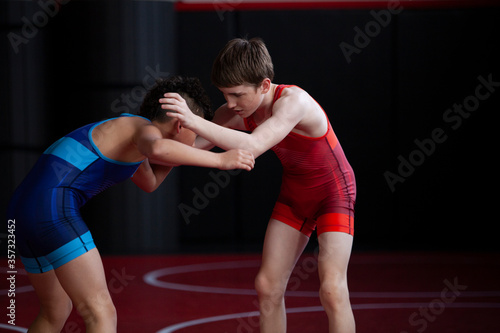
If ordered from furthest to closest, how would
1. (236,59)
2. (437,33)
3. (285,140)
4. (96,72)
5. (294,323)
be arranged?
1. (437,33)
2. (96,72)
3. (294,323)
4. (285,140)
5. (236,59)

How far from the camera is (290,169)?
3279 millimetres

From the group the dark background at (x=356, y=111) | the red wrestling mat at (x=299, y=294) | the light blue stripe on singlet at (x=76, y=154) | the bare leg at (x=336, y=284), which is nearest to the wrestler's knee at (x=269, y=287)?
the bare leg at (x=336, y=284)

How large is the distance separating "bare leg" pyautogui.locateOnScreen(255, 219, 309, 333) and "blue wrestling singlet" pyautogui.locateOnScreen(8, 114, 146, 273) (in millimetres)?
840

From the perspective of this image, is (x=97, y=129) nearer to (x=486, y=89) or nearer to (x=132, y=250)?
(x=132, y=250)

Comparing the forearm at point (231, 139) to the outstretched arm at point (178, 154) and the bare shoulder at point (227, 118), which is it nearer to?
the outstretched arm at point (178, 154)

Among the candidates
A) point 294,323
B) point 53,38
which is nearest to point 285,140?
point 294,323

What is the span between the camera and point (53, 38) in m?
6.90

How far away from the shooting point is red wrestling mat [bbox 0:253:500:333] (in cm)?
401

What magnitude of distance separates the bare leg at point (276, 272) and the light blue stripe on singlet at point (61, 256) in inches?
35.9

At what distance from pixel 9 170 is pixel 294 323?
162 inches

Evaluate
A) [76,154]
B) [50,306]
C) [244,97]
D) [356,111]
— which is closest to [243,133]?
[244,97]

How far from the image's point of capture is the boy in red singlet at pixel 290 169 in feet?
9.64

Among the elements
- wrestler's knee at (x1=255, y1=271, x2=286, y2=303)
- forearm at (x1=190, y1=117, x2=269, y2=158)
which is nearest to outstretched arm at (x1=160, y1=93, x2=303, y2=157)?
forearm at (x1=190, y1=117, x2=269, y2=158)

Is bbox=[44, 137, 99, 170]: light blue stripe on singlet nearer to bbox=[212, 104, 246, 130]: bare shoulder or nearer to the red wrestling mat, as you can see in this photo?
bbox=[212, 104, 246, 130]: bare shoulder
